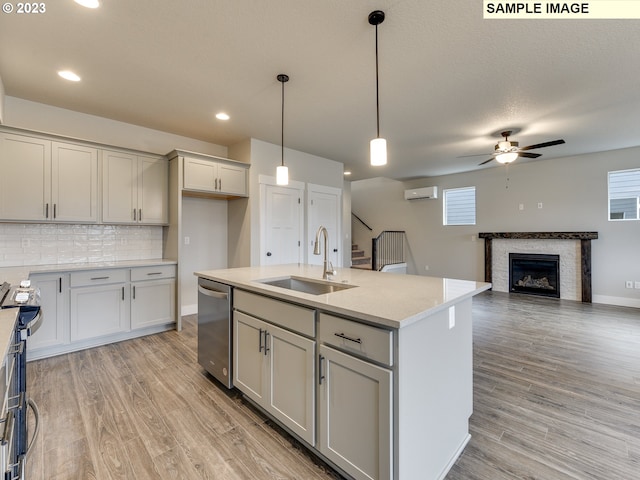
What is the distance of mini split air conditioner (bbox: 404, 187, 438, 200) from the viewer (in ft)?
24.3

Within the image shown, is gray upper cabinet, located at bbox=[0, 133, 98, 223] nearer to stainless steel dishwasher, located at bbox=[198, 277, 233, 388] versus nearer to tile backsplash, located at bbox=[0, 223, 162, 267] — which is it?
tile backsplash, located at bbox=[0, 223, 162, 267]

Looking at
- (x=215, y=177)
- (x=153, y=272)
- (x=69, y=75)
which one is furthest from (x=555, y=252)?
(x=69, y=75)

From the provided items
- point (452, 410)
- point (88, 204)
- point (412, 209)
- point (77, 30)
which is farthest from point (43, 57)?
point (412, 209)

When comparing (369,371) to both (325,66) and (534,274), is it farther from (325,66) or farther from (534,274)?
(534,274)

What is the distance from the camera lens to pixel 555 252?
19.3 feet

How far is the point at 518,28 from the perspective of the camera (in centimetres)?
217

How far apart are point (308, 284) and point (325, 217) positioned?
3.38 m

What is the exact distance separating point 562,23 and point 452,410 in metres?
2.71

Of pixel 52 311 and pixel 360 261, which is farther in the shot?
pixel 360 261

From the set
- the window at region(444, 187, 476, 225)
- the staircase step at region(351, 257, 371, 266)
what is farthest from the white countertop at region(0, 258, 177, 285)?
the window at region(444, 187, 476, 225)

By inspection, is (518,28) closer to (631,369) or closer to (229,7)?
(229,7)

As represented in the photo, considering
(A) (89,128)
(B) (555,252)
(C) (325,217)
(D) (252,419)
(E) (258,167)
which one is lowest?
(D) (252,419)

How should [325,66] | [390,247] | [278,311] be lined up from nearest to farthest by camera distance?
[278,311] → [325,66] → [390,247]

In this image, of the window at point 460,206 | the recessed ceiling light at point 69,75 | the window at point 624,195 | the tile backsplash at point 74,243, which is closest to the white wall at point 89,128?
the recessed ceiling light at point 69,75
